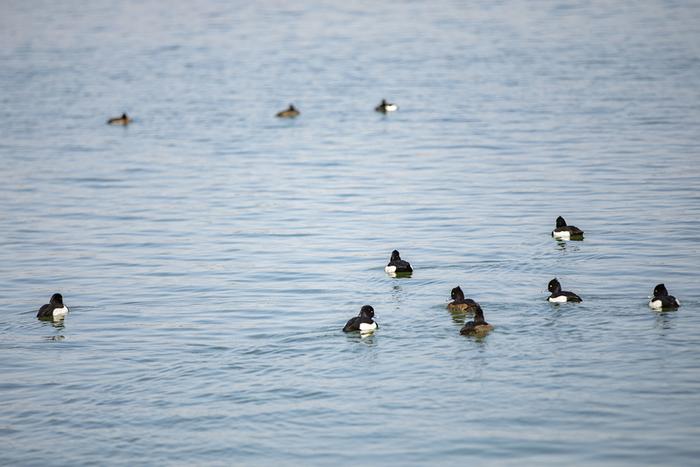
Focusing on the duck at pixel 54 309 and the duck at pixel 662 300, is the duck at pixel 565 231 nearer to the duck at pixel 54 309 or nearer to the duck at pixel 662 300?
the duck at pixel 662 300

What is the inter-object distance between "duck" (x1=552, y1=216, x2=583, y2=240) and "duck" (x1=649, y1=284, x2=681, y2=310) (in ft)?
23.2

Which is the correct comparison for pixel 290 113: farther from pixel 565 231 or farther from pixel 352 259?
pixel 565 231

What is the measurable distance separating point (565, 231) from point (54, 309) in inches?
536

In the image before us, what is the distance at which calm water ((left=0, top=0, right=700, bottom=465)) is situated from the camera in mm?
18875

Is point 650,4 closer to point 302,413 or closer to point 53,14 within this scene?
point 53,14

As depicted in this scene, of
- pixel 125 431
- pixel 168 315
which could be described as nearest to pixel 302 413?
pixel 125 431

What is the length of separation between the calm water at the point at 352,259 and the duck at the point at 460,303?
29cm

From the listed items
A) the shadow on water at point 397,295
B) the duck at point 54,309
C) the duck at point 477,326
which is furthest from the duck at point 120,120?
the duck at point 477,326

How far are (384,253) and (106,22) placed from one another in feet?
262

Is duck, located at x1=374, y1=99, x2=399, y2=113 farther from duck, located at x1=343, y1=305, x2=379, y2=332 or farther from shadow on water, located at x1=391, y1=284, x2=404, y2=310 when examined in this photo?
duck, located at x1=343, y1=305, x2=379, y2=332

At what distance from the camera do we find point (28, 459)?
59.9 feet

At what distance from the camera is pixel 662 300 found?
75.9 feet

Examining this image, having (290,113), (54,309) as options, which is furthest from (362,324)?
(290,113)

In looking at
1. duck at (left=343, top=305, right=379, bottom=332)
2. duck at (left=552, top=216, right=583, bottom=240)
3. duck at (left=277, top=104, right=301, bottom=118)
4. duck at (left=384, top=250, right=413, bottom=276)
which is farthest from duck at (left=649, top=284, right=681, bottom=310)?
duck at (left=277, top=104, right=301, bottom=118)
